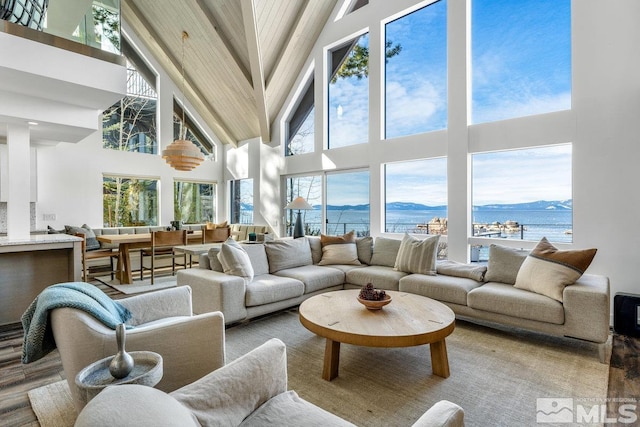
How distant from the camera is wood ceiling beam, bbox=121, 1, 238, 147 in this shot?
6.96 meters

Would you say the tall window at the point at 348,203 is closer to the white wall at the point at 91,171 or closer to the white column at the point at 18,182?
the white wall at the point at 91,171

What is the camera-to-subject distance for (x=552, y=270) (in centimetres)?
306

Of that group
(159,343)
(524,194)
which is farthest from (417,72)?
(159,343)

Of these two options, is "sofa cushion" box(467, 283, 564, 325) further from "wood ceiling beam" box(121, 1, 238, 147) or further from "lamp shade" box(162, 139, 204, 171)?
"wood ceiling beam" box(121, 1, 238, 147)

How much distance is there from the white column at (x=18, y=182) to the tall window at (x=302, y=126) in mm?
4590

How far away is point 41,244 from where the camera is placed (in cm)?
349

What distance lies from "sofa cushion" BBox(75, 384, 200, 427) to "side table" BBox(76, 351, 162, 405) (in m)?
0.39

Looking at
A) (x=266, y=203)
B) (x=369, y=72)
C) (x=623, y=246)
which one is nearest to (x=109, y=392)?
(x=623, y=246)

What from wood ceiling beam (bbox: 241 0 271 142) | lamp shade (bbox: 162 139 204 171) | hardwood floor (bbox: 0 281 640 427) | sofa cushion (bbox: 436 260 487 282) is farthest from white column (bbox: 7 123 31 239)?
sofa cushion (bbox: 436 260 487 282)

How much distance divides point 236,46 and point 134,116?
3.14 metres

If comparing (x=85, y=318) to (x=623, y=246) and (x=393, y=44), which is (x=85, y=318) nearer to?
(x=623, y=246)

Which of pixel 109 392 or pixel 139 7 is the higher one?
pixel 139 7

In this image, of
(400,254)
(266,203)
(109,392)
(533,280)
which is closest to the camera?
(109,392)

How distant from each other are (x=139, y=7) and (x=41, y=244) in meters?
5.59
